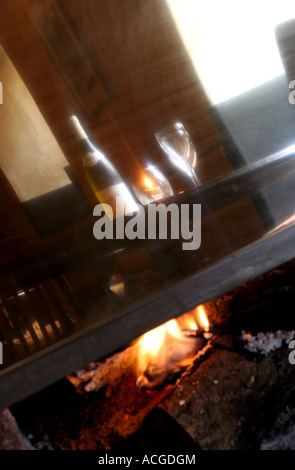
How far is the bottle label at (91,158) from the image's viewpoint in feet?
5.50

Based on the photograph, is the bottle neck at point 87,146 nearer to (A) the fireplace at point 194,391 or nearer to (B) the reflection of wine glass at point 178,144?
(B) the reflection of wine glass at point 178,144

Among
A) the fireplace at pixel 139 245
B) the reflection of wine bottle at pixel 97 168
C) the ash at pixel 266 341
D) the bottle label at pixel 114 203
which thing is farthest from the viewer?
the reflection of wine bottle at pixel 97 168

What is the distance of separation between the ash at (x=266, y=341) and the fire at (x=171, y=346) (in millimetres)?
228

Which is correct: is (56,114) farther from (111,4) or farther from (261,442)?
(261,442)

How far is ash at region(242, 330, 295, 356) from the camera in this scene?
3.28ft

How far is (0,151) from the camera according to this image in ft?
5.82

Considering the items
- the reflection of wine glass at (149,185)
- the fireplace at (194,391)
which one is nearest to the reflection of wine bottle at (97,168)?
the reflection of wine glass at (149,185)

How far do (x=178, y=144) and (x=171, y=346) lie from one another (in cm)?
84

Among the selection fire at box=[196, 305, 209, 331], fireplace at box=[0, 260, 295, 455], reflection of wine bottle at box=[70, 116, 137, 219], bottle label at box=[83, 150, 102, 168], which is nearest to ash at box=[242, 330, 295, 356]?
fireplace at box=[0, 260, 295, 455]

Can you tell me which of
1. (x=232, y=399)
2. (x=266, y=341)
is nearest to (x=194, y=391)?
(x=232, y=399)

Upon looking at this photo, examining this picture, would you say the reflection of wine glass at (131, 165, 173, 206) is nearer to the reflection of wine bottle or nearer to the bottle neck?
the reflection of wine bottle

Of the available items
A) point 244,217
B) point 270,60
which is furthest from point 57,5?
point 244,217

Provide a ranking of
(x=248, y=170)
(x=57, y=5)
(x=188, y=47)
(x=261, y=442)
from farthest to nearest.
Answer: (x=188, y=47)
(x=57, y=5)
(x=261, y=442)
(x=248, y=170)
